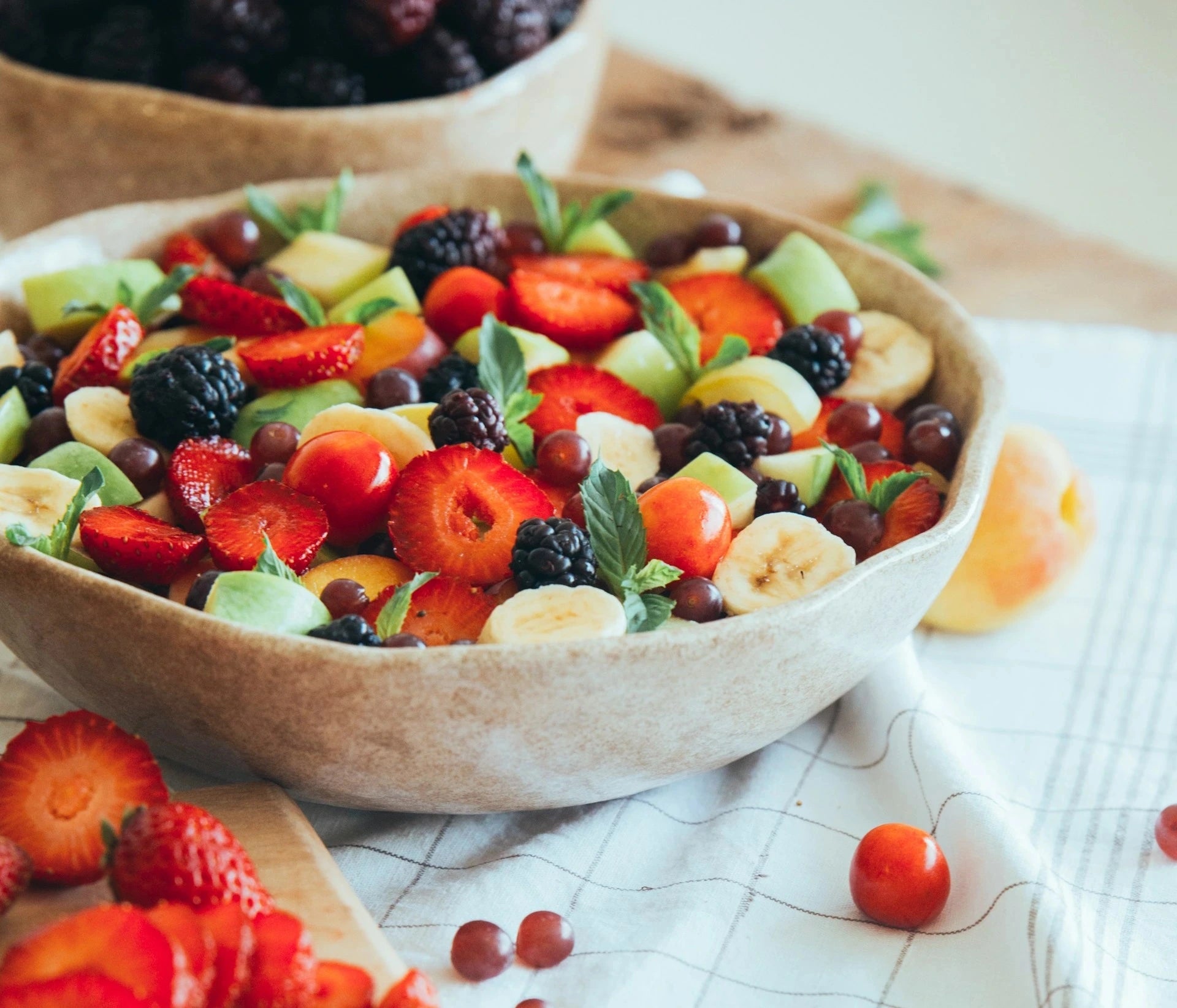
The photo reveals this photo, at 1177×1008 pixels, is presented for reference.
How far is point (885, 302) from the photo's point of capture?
1.78m

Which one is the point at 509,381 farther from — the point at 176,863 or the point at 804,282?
the point at 176,863

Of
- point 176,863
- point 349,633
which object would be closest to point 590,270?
point 349,633

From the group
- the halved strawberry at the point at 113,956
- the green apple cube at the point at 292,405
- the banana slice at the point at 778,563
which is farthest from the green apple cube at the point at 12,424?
the banana slice at the point at 778,563

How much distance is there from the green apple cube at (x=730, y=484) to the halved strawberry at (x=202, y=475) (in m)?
0.48

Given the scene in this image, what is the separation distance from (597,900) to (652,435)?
20.9 inches

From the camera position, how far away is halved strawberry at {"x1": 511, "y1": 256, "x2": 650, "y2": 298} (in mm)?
1769

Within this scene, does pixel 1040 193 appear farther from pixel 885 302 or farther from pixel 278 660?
pixel 278 660

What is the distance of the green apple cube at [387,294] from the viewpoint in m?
1.68

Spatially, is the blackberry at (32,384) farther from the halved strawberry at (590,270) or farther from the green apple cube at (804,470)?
the green apple cube at (804,470)

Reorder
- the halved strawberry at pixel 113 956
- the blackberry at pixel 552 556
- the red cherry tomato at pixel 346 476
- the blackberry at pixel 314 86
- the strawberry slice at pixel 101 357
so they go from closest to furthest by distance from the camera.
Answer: the halved strawberry at pixel 113 956, the blackberry at pixel 552 556, the red cherry tomato at pixel 346 476, the strawberry slice at pixel 101 357, the blackberry at pixel 314 86

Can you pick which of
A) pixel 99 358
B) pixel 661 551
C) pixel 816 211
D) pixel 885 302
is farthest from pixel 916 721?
pixel 816 211

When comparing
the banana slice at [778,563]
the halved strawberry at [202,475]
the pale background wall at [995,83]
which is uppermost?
the banana slice at [778,563]

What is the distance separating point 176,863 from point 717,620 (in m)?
0.53

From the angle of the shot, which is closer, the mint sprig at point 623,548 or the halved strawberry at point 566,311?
the mint sprig at point 623,548
